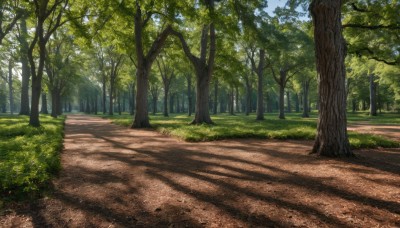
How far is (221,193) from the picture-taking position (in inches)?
189

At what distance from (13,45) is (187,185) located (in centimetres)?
2814

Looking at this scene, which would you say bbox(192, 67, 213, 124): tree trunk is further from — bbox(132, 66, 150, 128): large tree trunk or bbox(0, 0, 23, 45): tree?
bbox(0, 0, 23, 45): tree

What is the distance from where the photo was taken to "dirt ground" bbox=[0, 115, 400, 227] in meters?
3.74

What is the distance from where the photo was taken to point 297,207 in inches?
161

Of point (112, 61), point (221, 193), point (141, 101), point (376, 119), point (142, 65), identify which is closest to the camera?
point (221, 193)

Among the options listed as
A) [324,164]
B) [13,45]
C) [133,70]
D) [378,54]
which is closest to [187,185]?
[324,164]

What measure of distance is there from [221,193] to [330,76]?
4.63 meters

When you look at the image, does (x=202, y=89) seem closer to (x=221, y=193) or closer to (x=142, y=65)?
(x=142, y=65)

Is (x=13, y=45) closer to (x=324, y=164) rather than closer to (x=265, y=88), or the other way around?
(x=324, y=164)

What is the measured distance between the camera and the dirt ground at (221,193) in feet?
12.3

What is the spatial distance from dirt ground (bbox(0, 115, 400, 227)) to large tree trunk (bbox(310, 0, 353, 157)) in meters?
0.58

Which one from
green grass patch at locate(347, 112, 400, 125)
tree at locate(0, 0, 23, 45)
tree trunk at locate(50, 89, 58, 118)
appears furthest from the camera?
tree trunk at locate(50, 89, 58, 118)

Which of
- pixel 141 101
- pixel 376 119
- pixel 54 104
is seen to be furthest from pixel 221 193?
pixel 54 104

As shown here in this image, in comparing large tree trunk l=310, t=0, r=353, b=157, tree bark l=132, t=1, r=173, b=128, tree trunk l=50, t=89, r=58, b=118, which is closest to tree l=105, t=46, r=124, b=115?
tree trunk l=50, t=89, r=58, b=118
